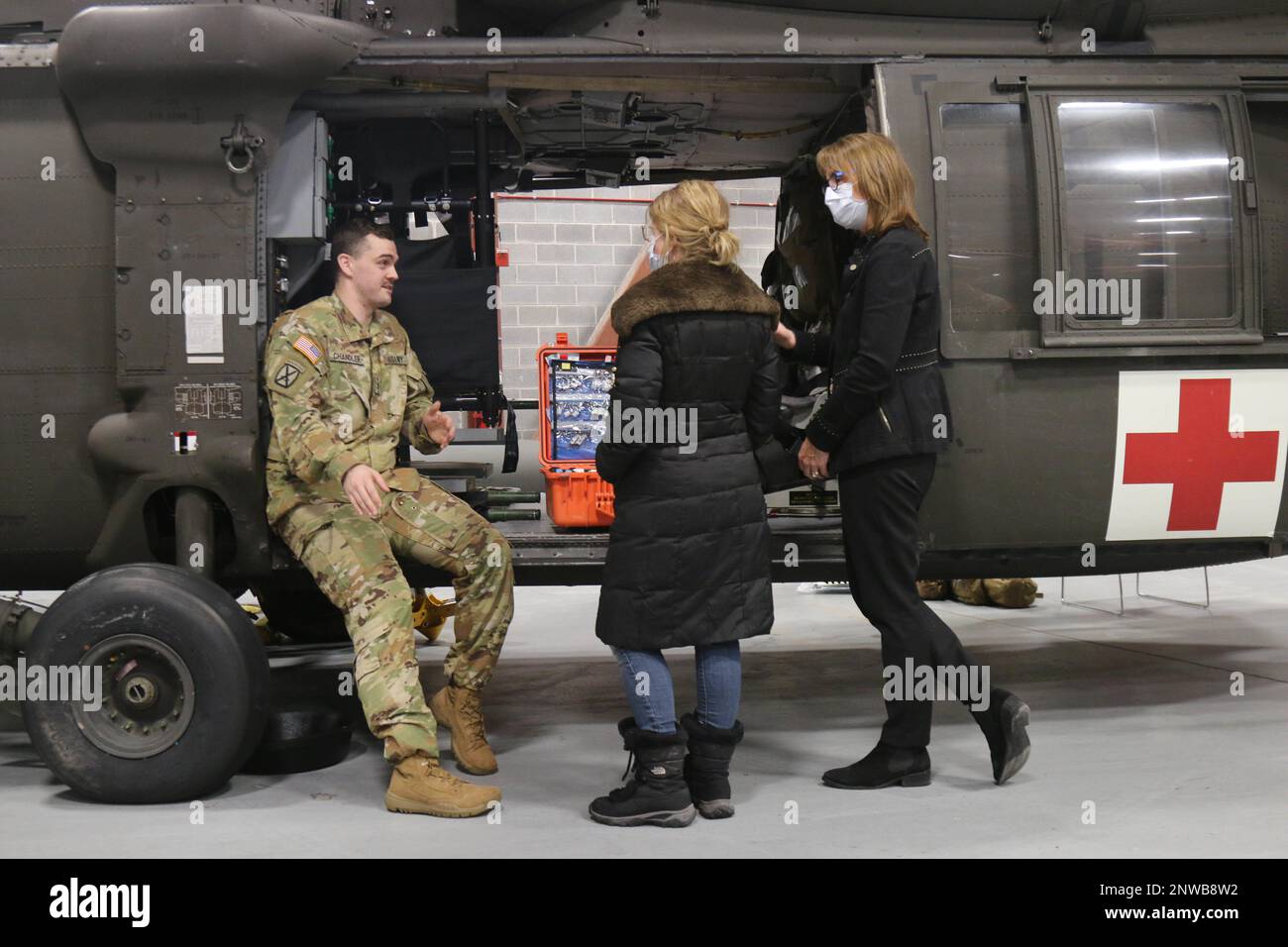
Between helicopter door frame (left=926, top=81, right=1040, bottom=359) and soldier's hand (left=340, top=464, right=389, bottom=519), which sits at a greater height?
helicopter door frame (left=926, top=81, right=1040, bottom=359)

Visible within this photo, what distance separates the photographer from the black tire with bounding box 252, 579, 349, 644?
6.18 metres

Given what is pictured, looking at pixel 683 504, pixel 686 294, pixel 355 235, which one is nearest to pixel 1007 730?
pixel 683 504

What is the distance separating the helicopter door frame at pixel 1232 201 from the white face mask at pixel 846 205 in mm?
830

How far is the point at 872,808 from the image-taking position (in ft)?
12.5

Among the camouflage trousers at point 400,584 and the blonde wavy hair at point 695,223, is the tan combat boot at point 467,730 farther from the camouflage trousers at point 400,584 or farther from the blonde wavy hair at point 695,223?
the blonde wavy hair at point 695,223

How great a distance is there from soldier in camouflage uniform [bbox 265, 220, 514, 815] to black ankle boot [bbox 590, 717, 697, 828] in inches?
17.1

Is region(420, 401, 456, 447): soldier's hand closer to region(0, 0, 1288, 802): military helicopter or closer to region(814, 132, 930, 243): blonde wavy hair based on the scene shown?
region(0, 0, 1288, 802): military helicopter

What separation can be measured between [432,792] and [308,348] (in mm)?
1483

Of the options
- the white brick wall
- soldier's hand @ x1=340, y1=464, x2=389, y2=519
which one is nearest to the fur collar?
soldier's hand @ x1=340, y1=464, x2=389, y2=519

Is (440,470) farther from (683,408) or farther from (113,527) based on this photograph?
(683,408)

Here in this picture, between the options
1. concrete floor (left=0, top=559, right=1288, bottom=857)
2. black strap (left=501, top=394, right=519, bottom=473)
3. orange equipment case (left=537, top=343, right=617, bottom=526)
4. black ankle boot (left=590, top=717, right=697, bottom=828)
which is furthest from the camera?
black strap (left=501, top=394, right=519, bottom=473)

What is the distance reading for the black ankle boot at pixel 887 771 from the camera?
157 inches

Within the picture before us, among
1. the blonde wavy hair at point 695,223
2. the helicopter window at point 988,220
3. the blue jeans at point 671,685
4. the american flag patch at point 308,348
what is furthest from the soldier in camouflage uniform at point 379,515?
the helicopter window at point 988,220

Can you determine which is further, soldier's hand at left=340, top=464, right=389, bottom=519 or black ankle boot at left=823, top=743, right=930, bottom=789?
black ankle boot at left=823, top=743, right=930, bottom=789
